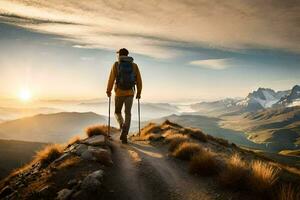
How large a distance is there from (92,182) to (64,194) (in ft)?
3.04

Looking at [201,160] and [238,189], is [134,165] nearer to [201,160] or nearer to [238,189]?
[201,160]

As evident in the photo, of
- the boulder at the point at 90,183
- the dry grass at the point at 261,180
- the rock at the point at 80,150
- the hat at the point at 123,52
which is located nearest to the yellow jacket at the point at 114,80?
the hat at the point at 123,52

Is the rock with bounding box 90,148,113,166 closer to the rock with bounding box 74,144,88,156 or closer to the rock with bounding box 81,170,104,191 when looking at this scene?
the rock with bounding box 74,144,88,156

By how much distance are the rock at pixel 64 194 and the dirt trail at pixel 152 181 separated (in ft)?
3.60

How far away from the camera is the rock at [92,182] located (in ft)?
27.9

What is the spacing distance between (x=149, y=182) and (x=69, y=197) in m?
2.94

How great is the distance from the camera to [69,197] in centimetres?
815

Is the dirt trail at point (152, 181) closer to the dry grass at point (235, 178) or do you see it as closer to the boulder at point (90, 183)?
the boulder at point (90, 183)

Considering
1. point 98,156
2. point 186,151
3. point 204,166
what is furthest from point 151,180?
point 186,151

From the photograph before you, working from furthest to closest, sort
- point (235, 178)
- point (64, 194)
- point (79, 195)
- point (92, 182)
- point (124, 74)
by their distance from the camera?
point (124, 74) < point (235, 178) < point (92, 182) < point (64, 194) < point (79, 195)

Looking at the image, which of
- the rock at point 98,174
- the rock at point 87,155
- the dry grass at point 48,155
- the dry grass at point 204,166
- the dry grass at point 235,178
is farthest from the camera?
the dry grass at point 48,155

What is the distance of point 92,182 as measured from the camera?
28.6ft

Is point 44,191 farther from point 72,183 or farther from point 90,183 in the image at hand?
point 90,183

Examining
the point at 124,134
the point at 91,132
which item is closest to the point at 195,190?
the point at 124,134
